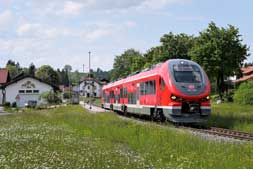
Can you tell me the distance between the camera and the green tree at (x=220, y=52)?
7038 centimetres

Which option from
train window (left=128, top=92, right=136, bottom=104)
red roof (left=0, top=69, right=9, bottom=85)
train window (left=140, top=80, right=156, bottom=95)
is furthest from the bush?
red roof (left=0, top=69, right=9, bottom=85)

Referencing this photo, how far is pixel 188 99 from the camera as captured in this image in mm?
24844

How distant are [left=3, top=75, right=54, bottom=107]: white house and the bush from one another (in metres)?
51.2

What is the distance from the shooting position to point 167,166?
33.9ft

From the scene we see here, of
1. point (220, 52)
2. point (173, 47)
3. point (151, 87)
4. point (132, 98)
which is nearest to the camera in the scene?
point (151, 87)

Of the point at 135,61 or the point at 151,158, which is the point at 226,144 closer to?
the point at 151,158

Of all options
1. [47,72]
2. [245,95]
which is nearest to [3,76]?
[47,72]

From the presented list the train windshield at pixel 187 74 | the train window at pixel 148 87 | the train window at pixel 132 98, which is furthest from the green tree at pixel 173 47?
the train windshield at pixel 187 74

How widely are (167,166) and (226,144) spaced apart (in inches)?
182

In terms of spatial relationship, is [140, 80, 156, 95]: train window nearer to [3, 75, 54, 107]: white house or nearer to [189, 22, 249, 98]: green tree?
[189, 22, 249, 98]: green tree

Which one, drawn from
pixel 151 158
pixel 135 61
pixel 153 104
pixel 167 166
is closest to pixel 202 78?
pixel 153 104

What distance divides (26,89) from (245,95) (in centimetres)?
5652

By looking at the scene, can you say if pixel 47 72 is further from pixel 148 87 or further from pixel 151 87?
pixel 151 87

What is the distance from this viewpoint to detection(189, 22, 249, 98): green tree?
70.4 metres
